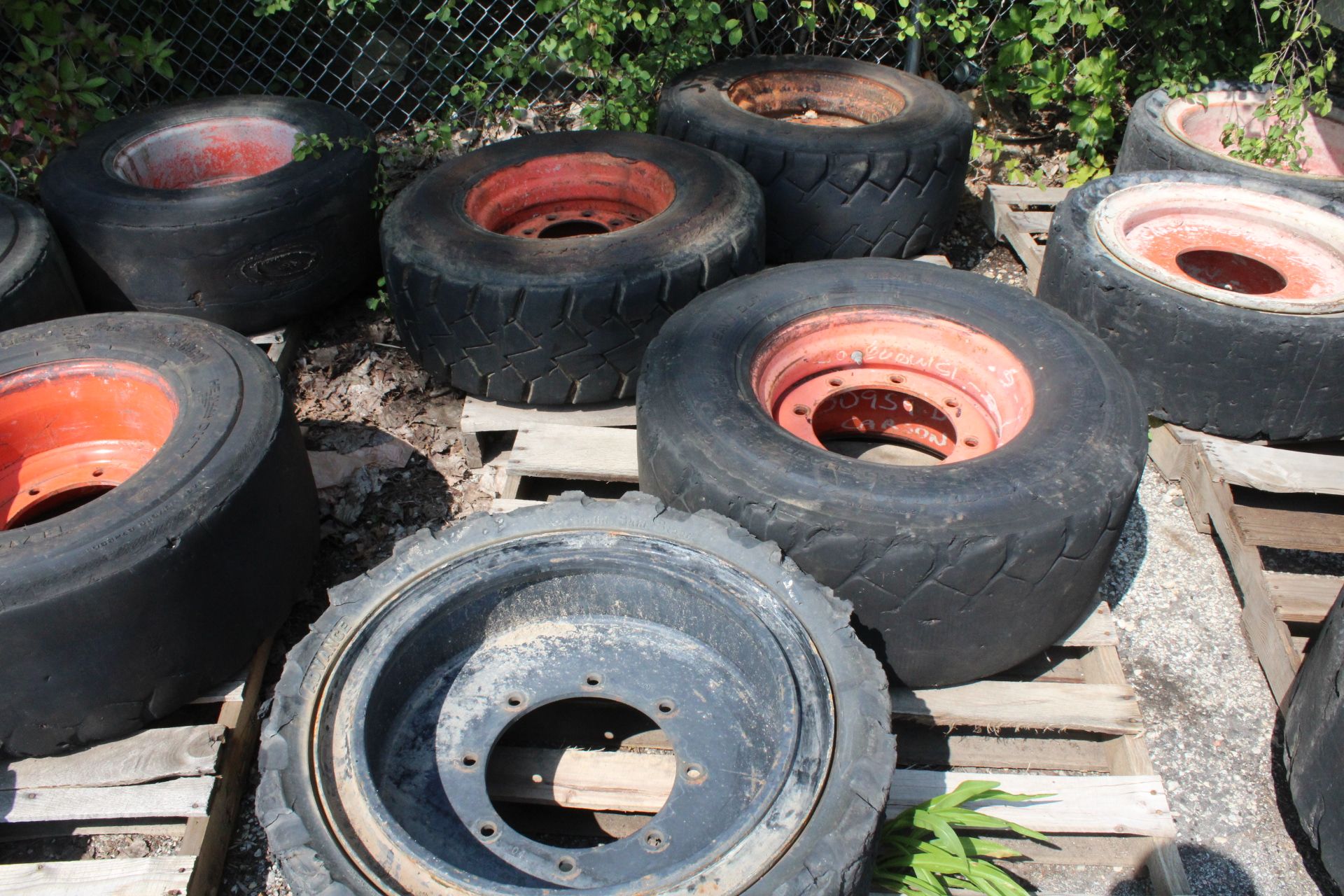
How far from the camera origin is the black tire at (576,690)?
1.38 metres

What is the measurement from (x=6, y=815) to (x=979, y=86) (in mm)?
4577

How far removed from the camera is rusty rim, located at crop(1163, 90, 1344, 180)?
149 inches

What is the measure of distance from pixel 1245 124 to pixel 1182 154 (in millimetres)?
700

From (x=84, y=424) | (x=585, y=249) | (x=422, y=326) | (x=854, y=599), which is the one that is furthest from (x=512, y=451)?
(x=854, y=599)

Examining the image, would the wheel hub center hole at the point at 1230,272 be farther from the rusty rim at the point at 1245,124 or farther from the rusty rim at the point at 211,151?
the rusty rim at the point at 211,151

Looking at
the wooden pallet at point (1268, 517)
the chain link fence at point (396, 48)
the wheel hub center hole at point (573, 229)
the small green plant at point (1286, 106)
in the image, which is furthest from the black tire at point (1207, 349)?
the chain link fence at point (396, 48)

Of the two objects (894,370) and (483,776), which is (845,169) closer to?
(894,370)

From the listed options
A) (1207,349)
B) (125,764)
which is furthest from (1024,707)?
(125,764)

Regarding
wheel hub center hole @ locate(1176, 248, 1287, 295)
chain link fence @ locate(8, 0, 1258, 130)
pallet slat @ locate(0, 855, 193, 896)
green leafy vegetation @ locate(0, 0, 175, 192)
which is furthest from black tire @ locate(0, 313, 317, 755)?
wheel hub center hole @ locate(1176, 248, 1287, 295)

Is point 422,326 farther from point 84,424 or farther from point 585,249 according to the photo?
point 84,424

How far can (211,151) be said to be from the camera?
3609 millimetres

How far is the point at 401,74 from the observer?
187 inches

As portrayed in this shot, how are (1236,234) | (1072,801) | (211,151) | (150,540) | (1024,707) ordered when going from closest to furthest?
(150,540) < (1072,801) < (1024,707) < (1236,234) < (211,151)

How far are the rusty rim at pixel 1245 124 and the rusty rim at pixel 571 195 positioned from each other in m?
2.09
